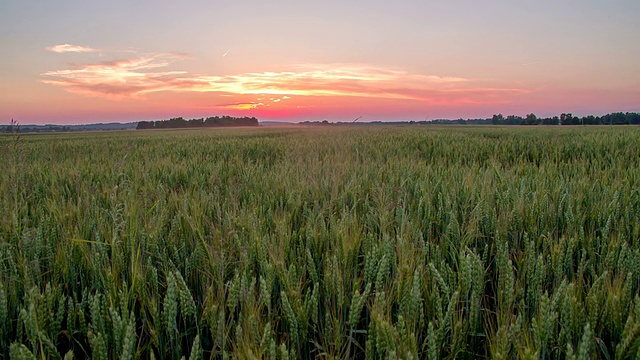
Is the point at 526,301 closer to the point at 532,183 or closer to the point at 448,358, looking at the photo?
the point at 448,358

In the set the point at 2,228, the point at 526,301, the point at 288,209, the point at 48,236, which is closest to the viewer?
the point at 526,301

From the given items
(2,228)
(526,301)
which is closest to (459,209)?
(526,301)

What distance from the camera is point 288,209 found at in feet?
7.49

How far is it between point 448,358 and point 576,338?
1.20 ft

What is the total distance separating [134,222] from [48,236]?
0.47m

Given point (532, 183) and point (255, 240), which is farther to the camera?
point (532, 183)

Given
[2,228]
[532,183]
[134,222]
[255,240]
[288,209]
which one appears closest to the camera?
[255,240]

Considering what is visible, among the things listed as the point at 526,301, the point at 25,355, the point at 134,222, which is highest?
the point at 134,222

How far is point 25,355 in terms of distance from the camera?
2.49 ft

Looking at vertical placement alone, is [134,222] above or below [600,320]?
above

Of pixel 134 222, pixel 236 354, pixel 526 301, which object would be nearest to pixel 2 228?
pixel 134 222

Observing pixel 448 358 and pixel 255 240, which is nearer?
pixel 448 358

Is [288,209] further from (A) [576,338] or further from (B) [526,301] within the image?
(A) [576,338]

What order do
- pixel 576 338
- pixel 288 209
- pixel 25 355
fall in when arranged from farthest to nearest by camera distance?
pixel 288 209, pixel 576 338, pixel 25 355
